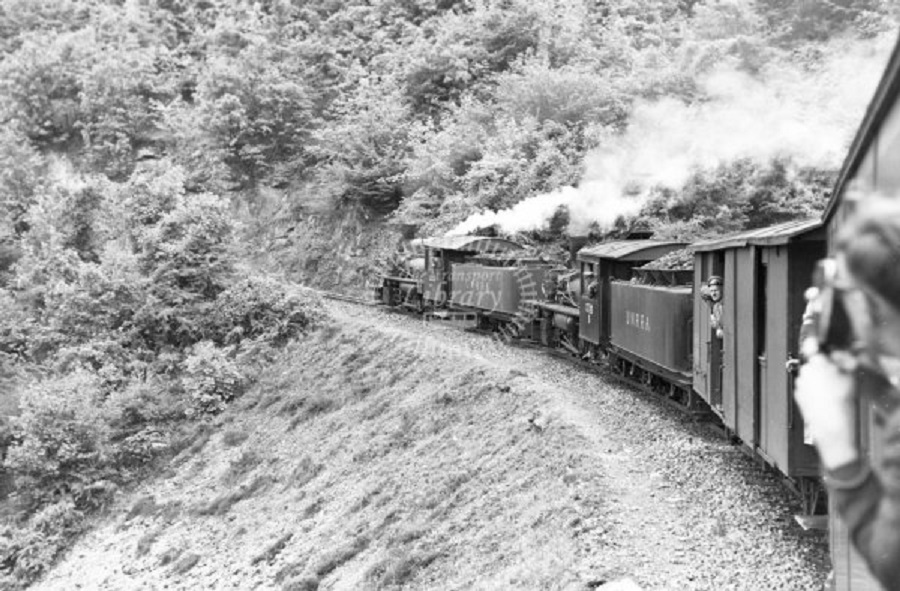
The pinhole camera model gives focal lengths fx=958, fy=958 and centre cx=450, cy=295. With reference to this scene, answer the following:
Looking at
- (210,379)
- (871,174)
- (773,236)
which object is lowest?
(210,379)

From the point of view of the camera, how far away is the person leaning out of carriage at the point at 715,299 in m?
10.1

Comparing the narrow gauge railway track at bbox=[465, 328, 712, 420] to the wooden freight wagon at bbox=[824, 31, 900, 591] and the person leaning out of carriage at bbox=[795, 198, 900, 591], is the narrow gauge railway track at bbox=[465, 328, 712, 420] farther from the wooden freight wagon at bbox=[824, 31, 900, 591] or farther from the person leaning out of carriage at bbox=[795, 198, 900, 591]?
the person leaning out of carriage at bbox=[795, 198, 900, 591]

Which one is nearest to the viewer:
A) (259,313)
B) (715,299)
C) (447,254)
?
(715,299)

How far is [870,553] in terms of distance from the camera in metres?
2.02

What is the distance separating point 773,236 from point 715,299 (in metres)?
2.92

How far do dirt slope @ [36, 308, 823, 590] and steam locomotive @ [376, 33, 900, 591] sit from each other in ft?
2.56

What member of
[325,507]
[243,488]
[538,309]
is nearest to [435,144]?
[538,309]

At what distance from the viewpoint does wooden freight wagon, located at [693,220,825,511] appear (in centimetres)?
699

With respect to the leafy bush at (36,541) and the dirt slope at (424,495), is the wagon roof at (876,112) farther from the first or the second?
the leafy bush at (36,541)

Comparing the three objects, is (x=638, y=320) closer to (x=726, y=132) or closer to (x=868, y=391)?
(x=726, y=132)

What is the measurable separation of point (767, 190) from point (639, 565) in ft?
47.7

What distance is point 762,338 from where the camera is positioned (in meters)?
8.28

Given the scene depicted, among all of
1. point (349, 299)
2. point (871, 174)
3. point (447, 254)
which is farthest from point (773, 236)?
point (349, 299)

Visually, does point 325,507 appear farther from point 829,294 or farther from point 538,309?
point 829,294
